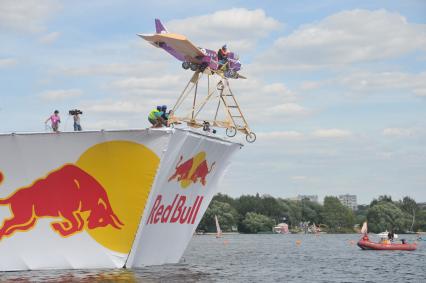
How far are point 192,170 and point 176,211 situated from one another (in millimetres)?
1999

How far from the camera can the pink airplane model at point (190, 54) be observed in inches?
1248

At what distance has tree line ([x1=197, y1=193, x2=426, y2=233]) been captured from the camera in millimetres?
152125

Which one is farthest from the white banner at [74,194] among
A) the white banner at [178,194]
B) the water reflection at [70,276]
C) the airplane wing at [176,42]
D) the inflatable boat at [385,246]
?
the inflatable boat at [385,246]

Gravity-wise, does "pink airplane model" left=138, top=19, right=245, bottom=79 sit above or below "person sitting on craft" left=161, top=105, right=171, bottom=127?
above

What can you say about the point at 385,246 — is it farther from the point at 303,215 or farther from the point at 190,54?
the point at 303,215

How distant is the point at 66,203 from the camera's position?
30.7 meters

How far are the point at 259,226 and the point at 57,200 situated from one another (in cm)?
13677

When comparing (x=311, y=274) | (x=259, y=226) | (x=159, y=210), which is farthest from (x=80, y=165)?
(x=259, y=226)

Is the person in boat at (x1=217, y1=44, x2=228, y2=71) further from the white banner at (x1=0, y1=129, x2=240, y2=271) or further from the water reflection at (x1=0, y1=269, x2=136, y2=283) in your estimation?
the water reflection at (x1=0, y1=269, x2=136, y2=283)

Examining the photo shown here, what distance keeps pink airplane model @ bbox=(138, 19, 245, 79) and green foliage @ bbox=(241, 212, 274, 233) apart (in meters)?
129

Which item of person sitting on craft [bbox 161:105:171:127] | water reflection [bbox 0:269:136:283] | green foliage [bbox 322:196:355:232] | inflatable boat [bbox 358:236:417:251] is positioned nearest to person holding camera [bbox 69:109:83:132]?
person sitting on craft [bbox 161:105:171:127]

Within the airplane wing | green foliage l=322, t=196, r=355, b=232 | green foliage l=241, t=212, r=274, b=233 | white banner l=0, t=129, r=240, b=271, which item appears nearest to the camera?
white banner l=0, t=129, r=240, b=271

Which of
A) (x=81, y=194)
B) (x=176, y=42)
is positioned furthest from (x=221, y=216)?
(x=81, y=194)

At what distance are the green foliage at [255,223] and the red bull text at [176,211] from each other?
12735cm
